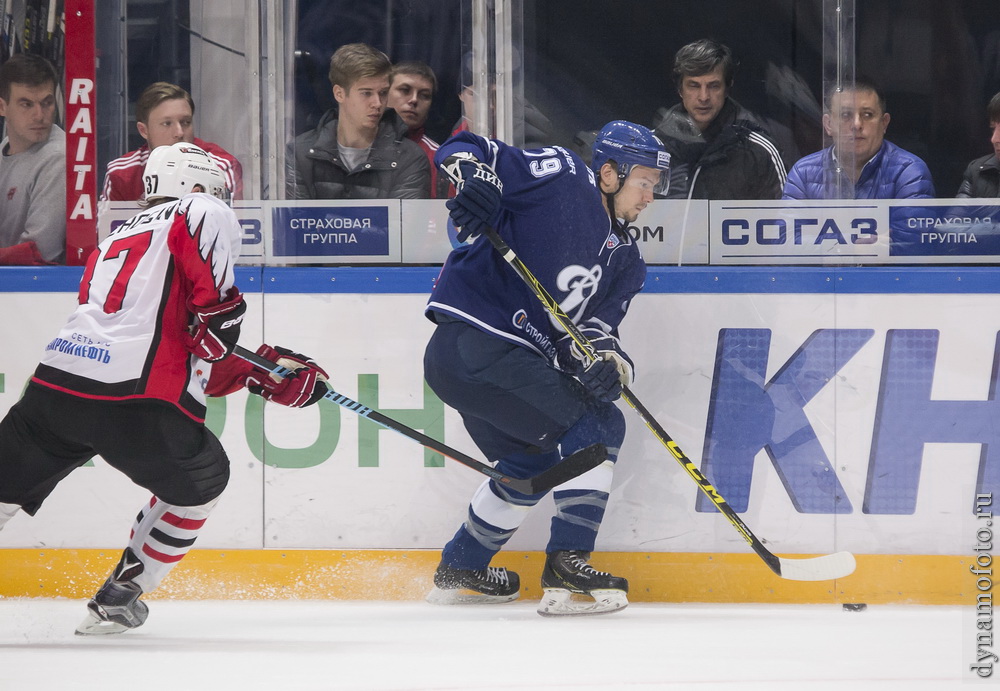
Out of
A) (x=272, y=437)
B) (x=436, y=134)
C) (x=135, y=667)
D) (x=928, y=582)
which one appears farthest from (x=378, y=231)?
(x=928, y=582)

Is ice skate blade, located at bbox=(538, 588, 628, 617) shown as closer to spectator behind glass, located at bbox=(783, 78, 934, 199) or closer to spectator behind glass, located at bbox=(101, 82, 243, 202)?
spectator behind glass, located at bbox=(783, 78, 934, 199)

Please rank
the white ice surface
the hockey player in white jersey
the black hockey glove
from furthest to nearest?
the black hockey glove < the hockey player in white jersey < the white ice surface

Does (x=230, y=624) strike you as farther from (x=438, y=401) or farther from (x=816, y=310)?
(x=816, y=310)

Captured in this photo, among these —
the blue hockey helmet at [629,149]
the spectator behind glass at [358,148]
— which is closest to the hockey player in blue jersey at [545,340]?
the blue hockey helmet at [629,149]

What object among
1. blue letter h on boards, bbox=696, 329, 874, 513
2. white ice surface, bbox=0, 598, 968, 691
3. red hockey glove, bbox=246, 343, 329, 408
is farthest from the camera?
blue letter h on boards, bbox=696, 329, 874, 513

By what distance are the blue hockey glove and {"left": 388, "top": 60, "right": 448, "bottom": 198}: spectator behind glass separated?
2.04ft

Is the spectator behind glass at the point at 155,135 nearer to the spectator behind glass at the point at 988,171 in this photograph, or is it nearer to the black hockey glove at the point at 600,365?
the black hockey glove at the point at 600,365

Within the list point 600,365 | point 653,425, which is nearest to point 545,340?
point 600,365

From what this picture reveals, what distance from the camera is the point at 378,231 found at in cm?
336

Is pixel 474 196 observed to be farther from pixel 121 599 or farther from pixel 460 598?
pixel 121 599

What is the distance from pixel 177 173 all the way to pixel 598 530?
4.66 feet

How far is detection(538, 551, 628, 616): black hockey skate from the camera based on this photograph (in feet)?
9.45

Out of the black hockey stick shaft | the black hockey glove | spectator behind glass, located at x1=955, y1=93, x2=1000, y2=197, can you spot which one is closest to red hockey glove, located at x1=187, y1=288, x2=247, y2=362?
the black hockey stick shaft

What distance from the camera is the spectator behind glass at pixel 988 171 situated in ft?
10.8
